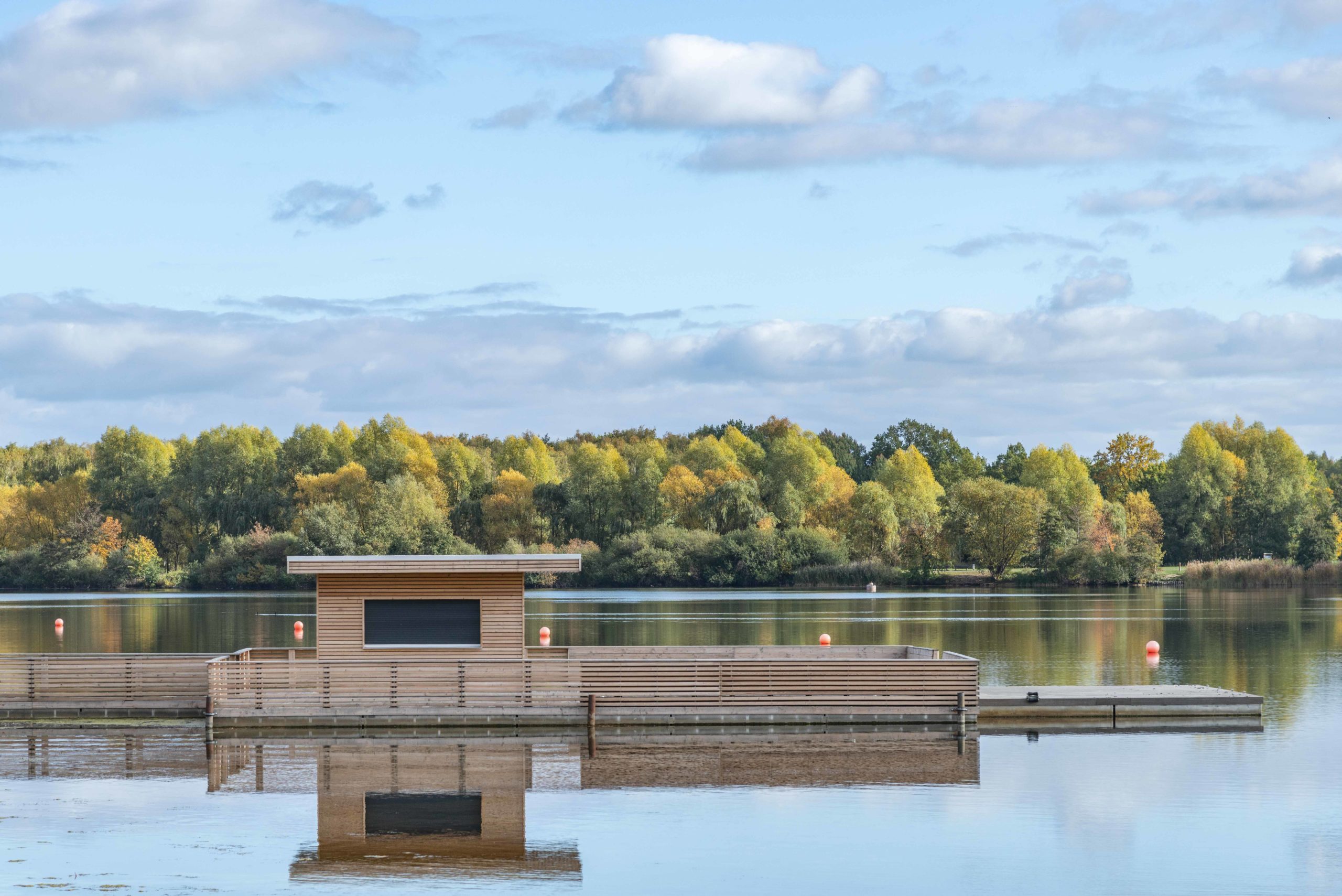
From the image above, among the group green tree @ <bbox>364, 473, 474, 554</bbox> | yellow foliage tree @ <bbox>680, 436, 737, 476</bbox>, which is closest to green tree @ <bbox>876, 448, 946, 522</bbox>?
yellow foliage tree @ <bbox>680, 436, 737, 476</bbox>

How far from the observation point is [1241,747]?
26.6m

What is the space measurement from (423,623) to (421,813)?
9381 millimetres

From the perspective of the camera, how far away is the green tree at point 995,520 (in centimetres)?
10644

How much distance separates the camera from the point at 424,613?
29.0 m

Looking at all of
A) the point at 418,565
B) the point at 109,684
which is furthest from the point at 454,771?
the point at 109,684

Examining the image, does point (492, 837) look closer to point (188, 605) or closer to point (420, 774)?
point (420, 774)

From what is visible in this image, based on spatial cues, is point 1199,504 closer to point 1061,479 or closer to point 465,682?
point 1061,479

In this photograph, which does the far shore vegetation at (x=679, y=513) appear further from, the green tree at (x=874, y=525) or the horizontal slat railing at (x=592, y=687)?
the horizontal slat railing at (x=592, y=687)

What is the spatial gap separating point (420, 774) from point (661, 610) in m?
54.7

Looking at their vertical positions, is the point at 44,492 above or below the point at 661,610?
above

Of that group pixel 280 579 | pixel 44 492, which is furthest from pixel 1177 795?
pixel 44 492

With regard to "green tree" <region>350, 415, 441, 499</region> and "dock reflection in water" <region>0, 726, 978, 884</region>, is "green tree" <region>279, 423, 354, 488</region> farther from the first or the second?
"dock reflection in water" <region>0, 726, 978, 884</region>

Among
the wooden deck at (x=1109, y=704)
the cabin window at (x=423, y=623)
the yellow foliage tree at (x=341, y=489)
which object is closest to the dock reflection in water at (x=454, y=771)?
the cabin window at (x=423, y=623)

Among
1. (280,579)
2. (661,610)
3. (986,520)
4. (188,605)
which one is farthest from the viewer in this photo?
(280,579)
